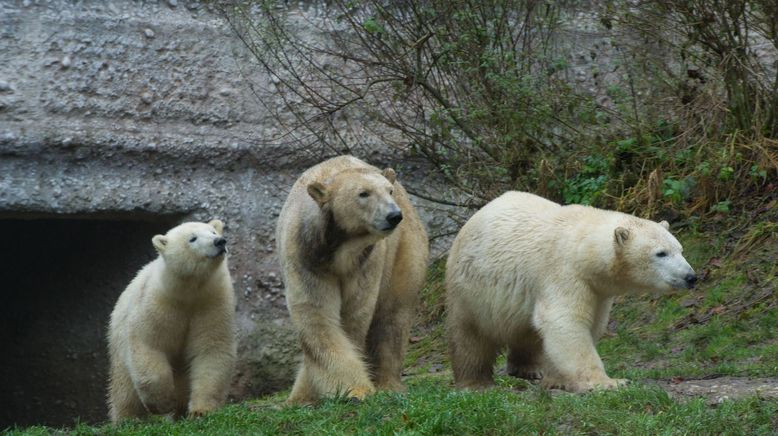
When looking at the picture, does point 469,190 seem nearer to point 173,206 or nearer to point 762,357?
point 173,206

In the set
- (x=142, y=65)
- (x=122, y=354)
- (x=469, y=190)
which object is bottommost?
(x=122, y=354)

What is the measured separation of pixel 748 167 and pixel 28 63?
276 inches

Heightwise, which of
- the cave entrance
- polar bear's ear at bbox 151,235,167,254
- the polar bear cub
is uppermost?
polar bear's ear at bbox 151,235,167,254

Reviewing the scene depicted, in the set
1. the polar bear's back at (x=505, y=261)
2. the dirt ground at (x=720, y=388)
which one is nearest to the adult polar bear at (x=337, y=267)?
the polar bear's back at (x=505, y=261)

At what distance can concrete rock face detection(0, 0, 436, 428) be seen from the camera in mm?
11102

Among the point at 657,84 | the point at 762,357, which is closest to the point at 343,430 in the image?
the point at 762,357

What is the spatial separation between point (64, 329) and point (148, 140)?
3244mm

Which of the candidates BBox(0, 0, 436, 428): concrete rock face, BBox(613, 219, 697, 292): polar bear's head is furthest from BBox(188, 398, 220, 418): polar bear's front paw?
BBox(0, 0, 436, 428): concrete rock face

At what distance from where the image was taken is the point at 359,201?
293 inches

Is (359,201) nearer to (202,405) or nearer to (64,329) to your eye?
(202,405)

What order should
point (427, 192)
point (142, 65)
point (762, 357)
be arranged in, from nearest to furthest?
point (762, 357), point (142, 65), point (427, 192)

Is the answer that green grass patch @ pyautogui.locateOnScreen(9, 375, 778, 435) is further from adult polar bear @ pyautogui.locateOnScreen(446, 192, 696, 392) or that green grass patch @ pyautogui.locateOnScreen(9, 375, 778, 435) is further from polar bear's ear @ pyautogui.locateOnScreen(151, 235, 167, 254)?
polar bear's ear @ pyautogui.locateOnScreen(151, 235, 167, 254)

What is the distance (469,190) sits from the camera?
11.6 metres

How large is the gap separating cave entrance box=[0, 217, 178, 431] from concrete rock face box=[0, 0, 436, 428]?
0.29m
